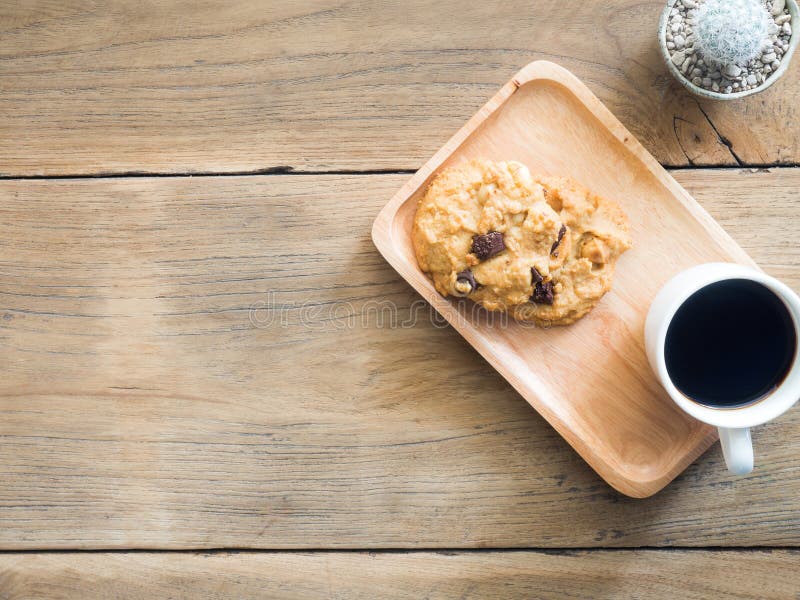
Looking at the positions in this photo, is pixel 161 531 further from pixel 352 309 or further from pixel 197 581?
pixel 352 309

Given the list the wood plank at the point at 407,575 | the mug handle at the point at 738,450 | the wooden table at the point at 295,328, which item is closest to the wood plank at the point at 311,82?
the wooden table at the point at 295,328

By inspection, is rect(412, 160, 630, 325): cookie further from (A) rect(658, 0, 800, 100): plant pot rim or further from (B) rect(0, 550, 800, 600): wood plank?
(B) rect(0, 550, 800, 600): wood plank

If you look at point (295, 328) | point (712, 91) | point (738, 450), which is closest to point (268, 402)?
point (295, 328)

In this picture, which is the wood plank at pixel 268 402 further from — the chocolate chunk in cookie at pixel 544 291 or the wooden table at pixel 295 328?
the chocolate chunk in cookie at pixel 544 291

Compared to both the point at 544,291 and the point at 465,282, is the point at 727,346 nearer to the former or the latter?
the point at 544,291

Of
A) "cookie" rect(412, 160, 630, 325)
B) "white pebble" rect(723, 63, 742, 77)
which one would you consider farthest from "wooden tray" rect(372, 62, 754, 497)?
"white pebble" rect(723, 63, 742, 77)

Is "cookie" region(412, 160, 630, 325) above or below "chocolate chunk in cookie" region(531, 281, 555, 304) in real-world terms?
above
